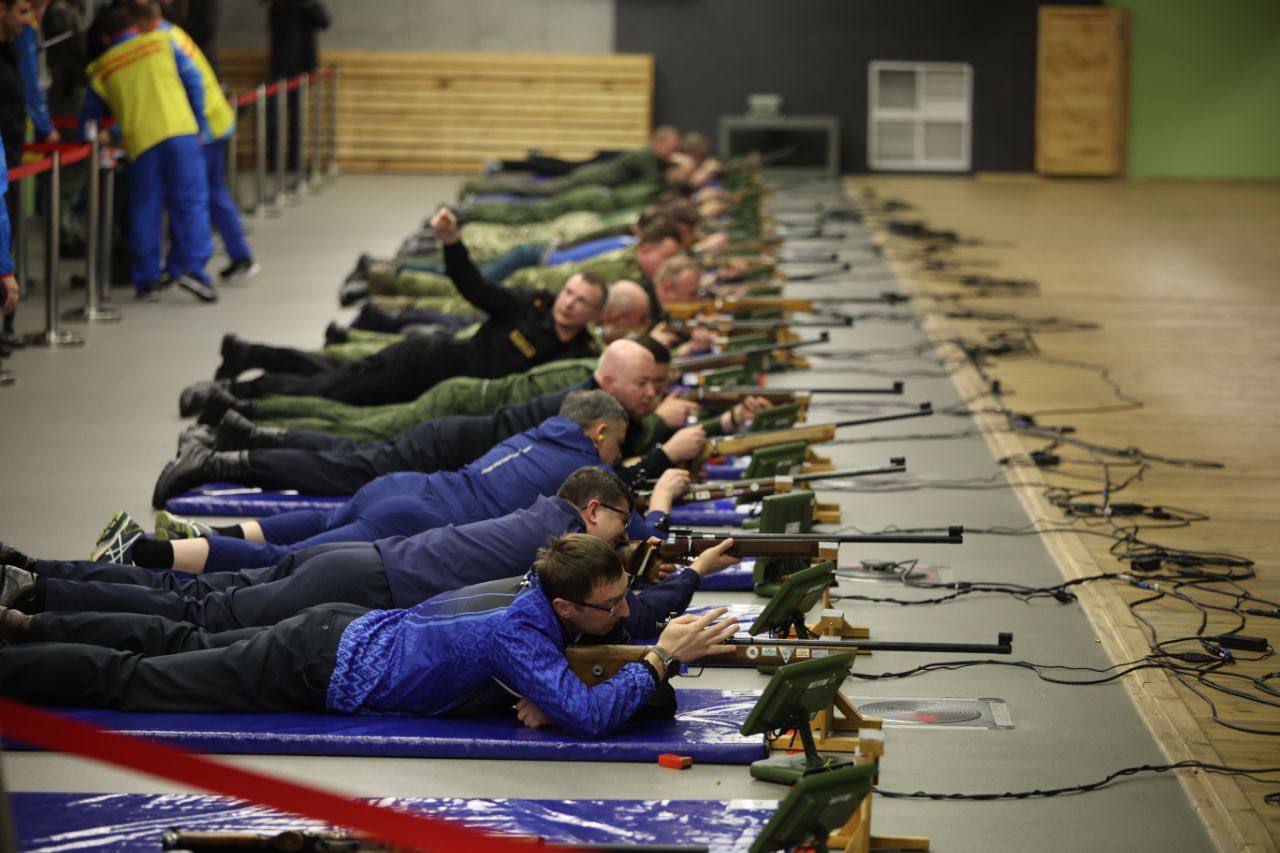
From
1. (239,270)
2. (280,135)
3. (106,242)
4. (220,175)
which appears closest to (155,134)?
(106,242)

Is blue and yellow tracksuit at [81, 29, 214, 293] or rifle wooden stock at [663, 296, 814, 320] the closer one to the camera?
rifle wooden stock at [663, 296, 814, 320]

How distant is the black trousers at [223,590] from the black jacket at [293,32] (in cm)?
1339

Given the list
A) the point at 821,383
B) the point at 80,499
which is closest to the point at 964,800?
the point at 80,499

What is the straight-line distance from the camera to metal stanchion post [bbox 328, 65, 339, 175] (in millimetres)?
18578

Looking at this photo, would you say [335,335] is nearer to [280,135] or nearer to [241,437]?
[241,437]

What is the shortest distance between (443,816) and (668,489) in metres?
2.17

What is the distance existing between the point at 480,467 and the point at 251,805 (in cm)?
202

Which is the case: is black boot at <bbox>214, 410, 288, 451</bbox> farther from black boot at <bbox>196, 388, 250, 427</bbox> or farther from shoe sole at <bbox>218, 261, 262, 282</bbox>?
shoe sole at <bbox>218, 261, 262, 282</bbox>

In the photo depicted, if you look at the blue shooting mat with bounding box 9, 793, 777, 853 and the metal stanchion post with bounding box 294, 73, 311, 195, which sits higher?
the metal stanchion post with bounding box 294, 73, 311, 195

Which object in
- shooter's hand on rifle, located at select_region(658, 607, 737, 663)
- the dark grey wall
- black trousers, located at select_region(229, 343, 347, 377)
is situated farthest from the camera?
the dark grey wall

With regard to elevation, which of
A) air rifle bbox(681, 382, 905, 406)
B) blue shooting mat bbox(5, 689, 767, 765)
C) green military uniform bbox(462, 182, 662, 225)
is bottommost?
blue shooting mat bbox(5, 689, 767, 765)

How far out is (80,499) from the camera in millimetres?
6723

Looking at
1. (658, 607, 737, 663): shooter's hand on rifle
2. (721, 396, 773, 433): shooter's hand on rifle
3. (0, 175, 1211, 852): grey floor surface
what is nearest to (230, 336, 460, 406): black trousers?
(0, 175, 1211, 852): grey floor surface

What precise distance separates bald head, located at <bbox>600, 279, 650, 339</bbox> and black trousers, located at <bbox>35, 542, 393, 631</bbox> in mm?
3101
